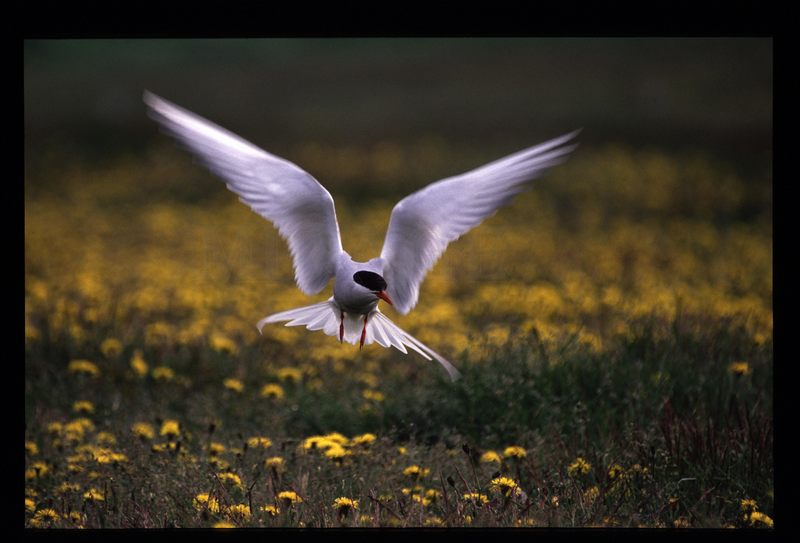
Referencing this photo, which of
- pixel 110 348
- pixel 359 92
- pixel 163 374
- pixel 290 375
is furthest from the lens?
pixel 359 92

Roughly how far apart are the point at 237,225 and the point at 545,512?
5.52 m

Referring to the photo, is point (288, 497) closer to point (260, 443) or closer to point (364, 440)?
point (364, 440)

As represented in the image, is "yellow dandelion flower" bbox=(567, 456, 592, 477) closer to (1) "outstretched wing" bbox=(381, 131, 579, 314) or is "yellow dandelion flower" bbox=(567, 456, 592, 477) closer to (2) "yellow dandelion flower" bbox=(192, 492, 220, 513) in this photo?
(1) "outstretched wing" bbox=(381, 131, 579, 314)

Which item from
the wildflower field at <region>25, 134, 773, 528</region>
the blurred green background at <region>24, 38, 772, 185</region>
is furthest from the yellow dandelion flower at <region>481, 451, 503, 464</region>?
the blurred green background at <region>24, 38, 772, 185</region>

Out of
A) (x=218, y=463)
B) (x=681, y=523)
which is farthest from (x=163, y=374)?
(x=681, y=523)

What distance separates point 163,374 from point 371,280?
143 centimetres

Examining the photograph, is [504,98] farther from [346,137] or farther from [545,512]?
[545,512]

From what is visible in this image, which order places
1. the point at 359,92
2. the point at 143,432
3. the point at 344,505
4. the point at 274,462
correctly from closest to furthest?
the point at 344,505 → the point at 274,462 → the point at 143,432 → the point at 359,92

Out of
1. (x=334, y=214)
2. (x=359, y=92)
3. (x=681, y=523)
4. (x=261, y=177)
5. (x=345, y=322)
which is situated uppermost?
(x=359, y=92)

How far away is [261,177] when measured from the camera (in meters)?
3.59

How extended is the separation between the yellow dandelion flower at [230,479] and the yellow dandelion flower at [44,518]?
0.54 metres

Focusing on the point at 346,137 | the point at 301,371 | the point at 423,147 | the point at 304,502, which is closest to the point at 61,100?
the point at 346,137

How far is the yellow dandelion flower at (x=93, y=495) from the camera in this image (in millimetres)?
3236

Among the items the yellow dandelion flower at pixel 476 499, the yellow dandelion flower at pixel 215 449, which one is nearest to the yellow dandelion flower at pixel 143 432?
the yellow dandelion flower at pixel 215 449
